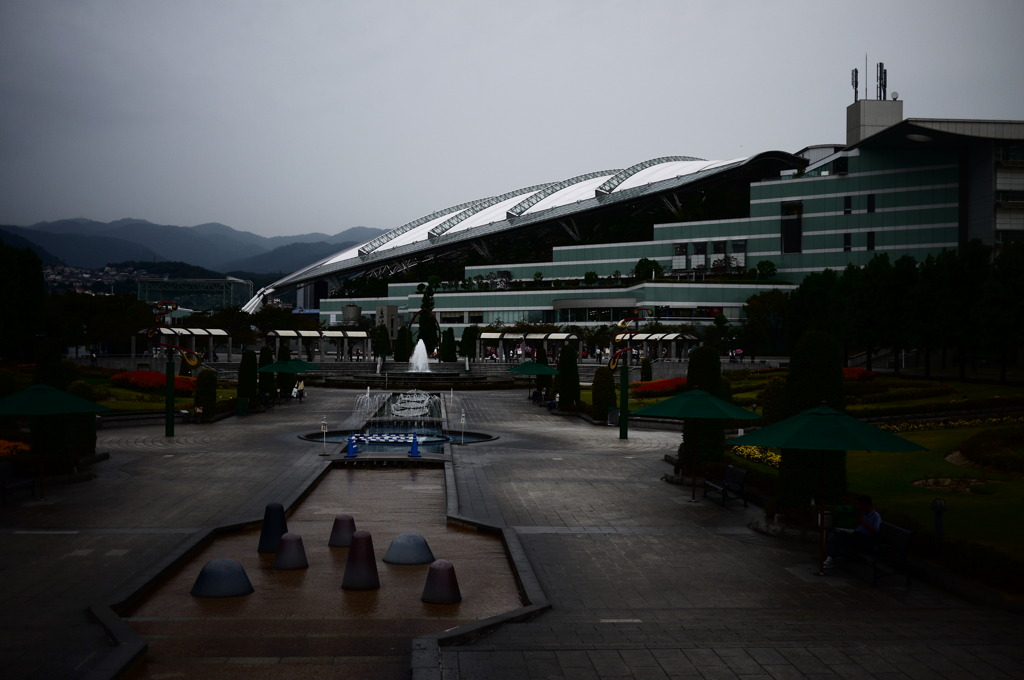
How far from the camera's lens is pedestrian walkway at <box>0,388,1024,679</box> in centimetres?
933

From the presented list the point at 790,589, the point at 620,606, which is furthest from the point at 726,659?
the point at 790,589

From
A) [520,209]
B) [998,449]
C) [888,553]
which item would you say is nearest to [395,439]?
[998,449]

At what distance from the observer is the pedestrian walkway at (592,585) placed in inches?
367

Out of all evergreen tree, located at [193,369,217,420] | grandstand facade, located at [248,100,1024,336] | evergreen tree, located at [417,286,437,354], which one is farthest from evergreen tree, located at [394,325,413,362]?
evergreen tree, located at [193,369,217,420]

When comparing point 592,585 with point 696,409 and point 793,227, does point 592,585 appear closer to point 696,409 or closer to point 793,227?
point 696,409

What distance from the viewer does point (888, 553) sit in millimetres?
13219

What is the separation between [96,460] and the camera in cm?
2377

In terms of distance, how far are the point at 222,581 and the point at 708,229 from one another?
104 meters

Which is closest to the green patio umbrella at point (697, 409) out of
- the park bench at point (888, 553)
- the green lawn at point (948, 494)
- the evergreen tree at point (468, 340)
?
the green lawn at point (948, 494)

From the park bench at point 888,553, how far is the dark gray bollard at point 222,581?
9070mm

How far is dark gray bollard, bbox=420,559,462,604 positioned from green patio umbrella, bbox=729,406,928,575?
5449mm

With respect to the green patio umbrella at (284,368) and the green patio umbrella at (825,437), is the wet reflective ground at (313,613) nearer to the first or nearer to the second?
the green patio umbrella at (825,437)

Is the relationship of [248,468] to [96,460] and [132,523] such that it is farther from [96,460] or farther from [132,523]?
[132,523]

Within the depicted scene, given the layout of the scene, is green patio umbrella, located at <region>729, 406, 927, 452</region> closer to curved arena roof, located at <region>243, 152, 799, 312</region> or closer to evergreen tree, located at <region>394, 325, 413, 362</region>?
evergreen tree, located at <region>394, 325, 413, 362</region>
